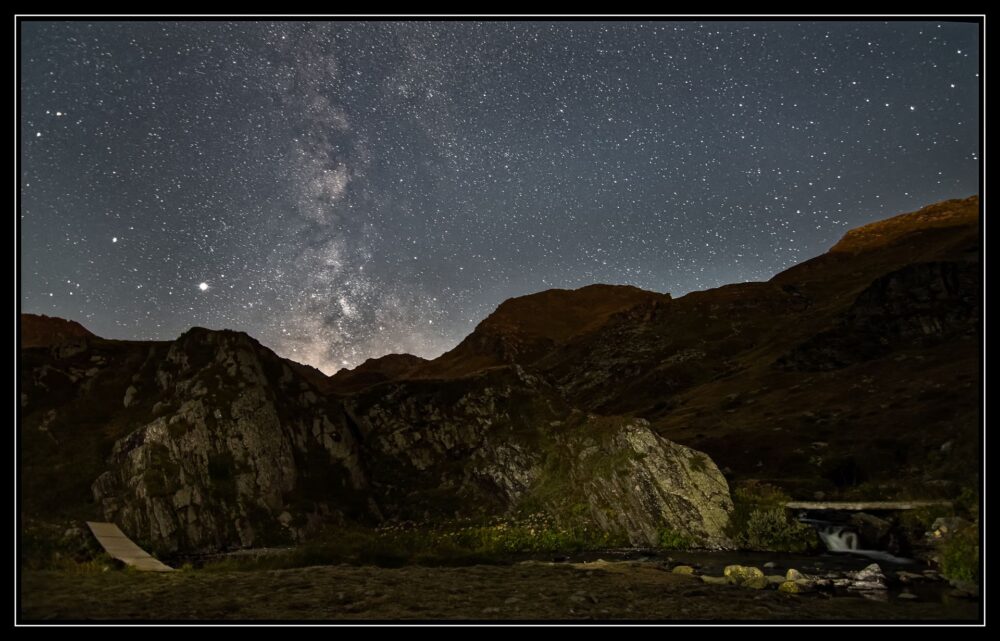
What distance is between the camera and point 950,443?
2675 inches

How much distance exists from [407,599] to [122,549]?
22.3 meters

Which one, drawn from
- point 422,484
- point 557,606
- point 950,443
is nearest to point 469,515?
point 422,484

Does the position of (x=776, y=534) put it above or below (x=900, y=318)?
below

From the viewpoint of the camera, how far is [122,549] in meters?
29.2

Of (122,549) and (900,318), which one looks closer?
(122,549)

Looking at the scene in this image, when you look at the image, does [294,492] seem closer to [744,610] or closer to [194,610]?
[194,610]

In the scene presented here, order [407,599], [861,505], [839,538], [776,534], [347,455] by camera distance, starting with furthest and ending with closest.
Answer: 1. [347,455]
2. [861,505]
3. [839,538]
4. [776,534]
5. [407,599]

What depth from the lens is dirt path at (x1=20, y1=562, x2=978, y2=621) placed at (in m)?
13.2

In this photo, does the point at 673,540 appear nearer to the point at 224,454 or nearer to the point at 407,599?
the point at 407,599

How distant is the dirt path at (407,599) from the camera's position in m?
13.2

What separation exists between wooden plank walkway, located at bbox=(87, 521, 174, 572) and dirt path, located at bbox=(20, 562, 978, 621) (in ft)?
16.4

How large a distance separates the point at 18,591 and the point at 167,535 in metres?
32.0

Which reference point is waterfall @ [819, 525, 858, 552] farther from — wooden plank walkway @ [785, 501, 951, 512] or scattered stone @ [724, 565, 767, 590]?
scattered stone @ [724, 565, 767, 590]

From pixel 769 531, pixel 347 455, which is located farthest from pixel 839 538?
pixel 347 455
